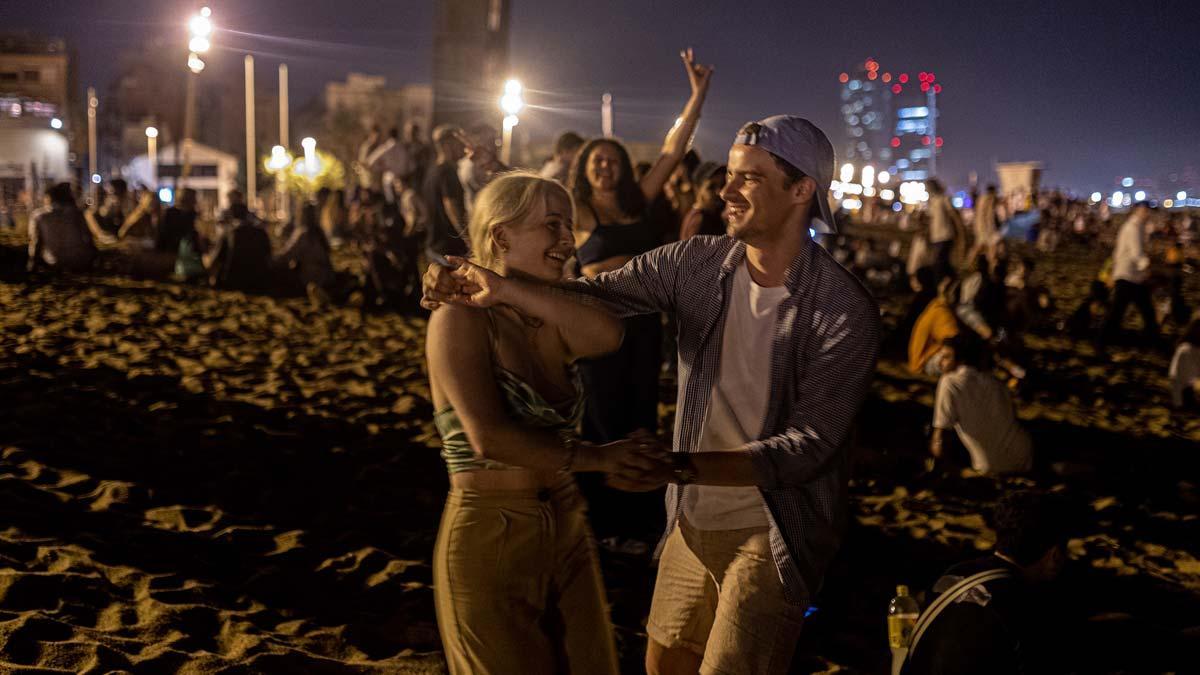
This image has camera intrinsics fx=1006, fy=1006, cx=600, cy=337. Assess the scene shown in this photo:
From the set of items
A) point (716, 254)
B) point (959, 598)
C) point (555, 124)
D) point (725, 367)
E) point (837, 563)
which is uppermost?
point (555, 124)

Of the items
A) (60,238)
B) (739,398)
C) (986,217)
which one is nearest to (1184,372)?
(986,217)

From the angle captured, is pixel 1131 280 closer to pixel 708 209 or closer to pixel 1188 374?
pixel 1188 374

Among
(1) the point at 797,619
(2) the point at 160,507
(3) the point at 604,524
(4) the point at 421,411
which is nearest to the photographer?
(1) the point at 797,619

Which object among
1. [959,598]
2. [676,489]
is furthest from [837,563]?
[676,489]

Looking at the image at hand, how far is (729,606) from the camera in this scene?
8.46 ft

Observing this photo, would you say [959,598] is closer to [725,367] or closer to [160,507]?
[725,367]

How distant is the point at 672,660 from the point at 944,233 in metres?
11.4

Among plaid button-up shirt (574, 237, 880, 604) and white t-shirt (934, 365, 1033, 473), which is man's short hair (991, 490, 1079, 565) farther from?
white t-shirt (934, 365, 1033, 473)

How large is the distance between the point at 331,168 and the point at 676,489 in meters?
57.3

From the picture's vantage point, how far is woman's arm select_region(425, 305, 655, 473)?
2318mm

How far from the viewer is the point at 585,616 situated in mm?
2436

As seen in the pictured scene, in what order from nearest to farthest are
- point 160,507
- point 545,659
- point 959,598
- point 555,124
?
point 545,659, point 959,598, point 160,507, point 555,124

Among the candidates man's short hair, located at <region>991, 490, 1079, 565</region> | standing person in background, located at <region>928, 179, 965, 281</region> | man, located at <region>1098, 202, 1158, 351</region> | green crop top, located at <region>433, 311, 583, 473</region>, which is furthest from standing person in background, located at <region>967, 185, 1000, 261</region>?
green crop top, located at <region>433, 311, 583, 473</region>

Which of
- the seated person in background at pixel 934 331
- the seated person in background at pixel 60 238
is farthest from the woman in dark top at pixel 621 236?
the seated person in background at pixel 60 238
